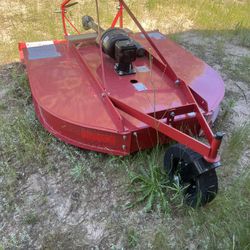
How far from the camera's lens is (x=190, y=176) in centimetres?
195

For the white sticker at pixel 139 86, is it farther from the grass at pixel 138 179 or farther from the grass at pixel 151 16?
the grass at pixel 151 16

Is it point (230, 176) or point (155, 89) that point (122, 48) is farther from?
point (230, 176)

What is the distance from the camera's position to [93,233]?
1936 millimetres

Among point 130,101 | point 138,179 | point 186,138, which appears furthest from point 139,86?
point 186,138

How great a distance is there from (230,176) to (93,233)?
0.95 m

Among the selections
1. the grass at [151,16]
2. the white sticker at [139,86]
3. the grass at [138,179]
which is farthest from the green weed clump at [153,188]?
the grass at [151,16]

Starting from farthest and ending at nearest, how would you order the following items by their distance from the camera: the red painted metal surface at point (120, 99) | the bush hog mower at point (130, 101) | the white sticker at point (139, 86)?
the white sticker at point (139, 86) → the red painted metal surface at point (120, 99) → the bush hog mower at point (130, 101)

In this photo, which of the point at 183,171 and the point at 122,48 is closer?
the point at 183,171

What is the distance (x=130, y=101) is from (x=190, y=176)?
2.33 feet

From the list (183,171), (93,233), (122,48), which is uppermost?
(122,48)

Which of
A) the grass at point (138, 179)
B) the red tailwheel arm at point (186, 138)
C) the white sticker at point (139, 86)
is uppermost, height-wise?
the red tailwheel arm at point (186, 138)

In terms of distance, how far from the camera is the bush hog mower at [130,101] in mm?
1940

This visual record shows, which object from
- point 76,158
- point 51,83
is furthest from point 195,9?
point 76,158

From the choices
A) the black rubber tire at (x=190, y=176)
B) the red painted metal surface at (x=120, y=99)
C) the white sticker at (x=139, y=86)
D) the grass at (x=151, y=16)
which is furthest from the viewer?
the grass at (x=151, y=16)
